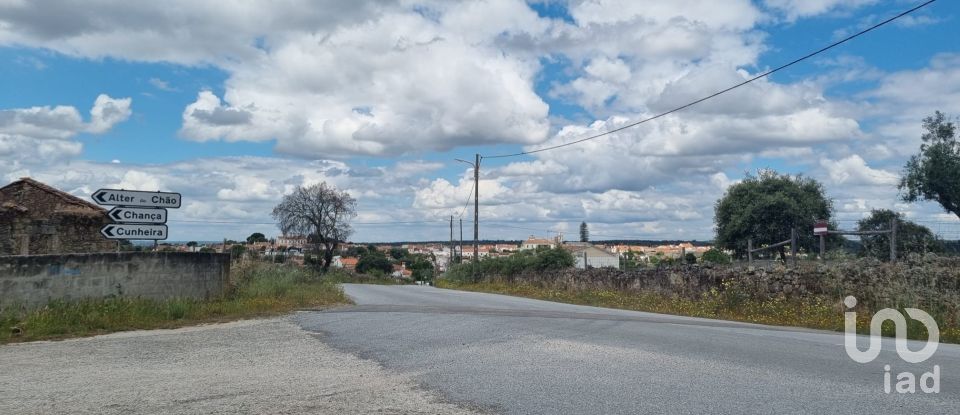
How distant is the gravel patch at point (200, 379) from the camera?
23.5 feet

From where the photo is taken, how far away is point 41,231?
74.3ft

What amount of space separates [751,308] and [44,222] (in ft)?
69.4

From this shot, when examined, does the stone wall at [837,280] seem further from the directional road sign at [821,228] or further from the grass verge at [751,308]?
the directional road sign at [821,228]

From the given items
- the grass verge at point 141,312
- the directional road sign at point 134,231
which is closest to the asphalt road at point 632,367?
the grass verge at point 141,312

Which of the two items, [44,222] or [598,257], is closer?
[44,222]

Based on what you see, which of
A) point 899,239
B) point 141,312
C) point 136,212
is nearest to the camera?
point 141,312

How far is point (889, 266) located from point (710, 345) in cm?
1014

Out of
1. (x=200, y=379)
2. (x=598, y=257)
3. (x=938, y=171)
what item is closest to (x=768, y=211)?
(x=938, y=171)

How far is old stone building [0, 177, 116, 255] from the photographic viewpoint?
72.4ft

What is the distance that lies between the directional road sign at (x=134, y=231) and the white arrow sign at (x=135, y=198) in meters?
0.49

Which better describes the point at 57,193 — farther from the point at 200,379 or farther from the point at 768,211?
the point at 768,211

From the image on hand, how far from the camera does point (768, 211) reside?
44875 mm

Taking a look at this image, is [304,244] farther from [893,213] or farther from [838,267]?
[838,267]

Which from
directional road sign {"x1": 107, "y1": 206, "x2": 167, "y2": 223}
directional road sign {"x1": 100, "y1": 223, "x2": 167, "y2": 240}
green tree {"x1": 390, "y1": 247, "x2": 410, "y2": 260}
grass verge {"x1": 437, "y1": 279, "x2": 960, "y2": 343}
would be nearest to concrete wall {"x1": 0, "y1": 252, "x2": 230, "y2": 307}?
directional road sign {"x1": 100, "y1": 223, "x2": 167, "y2": 240}
